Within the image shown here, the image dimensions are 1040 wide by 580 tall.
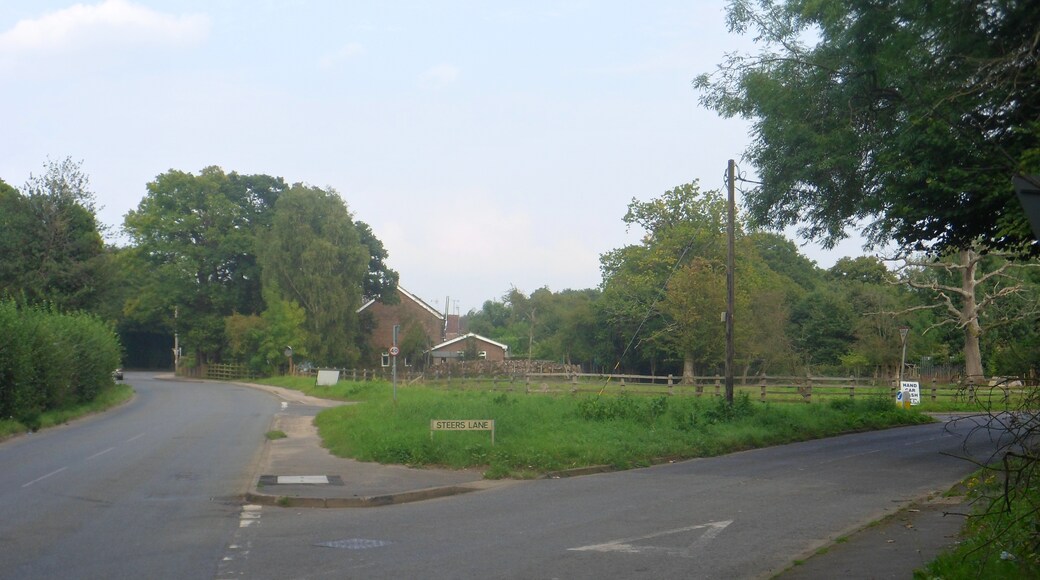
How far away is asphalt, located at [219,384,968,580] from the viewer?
916 cm

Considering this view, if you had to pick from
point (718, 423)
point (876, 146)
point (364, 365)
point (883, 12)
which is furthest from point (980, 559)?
point (364, 365)

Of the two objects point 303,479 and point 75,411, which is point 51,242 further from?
point 303,479

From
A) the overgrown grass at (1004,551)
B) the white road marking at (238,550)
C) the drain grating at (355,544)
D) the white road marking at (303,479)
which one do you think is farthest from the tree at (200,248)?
the overgrown grass at (1004,551)

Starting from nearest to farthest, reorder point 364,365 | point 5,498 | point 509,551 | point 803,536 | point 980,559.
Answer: point 980,559 < point 509,551 < point 803,536 < point 5,498 < point 364,365

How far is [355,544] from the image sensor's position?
35.5 feet

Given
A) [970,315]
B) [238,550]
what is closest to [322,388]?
[970,315]

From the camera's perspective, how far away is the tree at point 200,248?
77500mm

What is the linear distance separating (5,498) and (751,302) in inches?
1793

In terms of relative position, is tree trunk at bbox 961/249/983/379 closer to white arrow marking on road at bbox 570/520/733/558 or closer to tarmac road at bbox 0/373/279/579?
tarmac road at bbox 0/373/279/579

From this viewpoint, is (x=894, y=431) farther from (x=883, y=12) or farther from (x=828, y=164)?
(x=883, y=12)

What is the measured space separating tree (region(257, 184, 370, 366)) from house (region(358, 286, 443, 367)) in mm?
5004

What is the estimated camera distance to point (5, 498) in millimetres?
14352

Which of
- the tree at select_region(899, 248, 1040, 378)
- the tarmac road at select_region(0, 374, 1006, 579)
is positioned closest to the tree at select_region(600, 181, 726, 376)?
the tree at select_region(899, 248, 1040, 378)

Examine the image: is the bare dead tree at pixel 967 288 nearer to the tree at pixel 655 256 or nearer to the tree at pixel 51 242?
the tree at pixel 655 256
